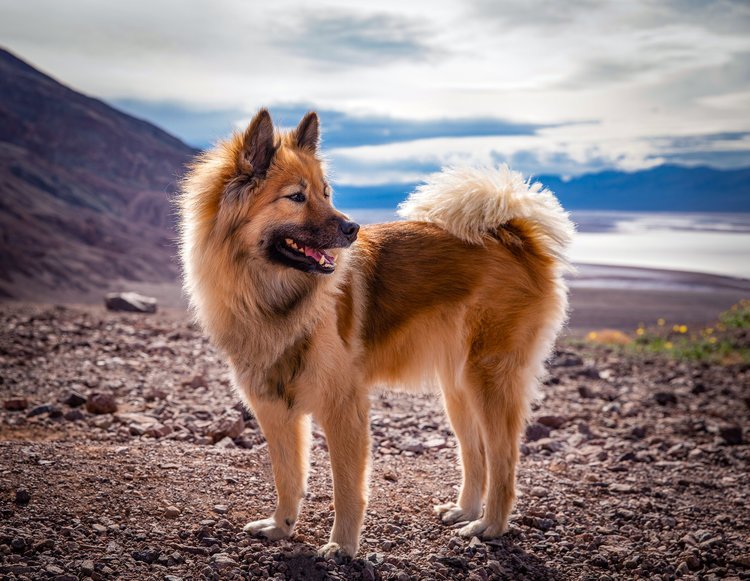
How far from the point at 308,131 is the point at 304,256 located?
1029 millimetres

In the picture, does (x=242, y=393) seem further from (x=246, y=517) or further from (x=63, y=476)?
(x=63, y=476)

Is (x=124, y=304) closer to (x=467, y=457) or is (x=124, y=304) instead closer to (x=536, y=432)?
(x=536, y=432)

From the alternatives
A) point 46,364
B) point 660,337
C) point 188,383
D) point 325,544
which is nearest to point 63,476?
point 325,544

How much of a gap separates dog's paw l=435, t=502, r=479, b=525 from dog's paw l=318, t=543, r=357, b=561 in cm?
106

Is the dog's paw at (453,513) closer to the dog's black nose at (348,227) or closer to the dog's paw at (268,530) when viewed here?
the dog's paw at (268,530)

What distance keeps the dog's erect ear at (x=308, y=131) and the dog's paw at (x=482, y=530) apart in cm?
292

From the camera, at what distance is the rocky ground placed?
14.5 ft

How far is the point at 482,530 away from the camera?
16.8 ft

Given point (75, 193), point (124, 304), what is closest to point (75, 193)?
point (75, 193)

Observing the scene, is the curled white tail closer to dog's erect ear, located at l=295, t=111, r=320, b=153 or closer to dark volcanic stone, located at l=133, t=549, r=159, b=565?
dog's erect ear, located at l=295, t=111, r=320, b=153

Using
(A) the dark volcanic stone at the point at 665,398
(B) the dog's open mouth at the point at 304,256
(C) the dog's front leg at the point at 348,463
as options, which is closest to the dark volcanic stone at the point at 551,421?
(A) the dark volcanic stone at the point at 665,398

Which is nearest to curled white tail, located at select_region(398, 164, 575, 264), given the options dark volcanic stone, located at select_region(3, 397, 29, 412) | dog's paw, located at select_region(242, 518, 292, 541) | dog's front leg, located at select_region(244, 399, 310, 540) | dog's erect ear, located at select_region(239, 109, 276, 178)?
dog's erect ear, located at select_region(239, 109, 276, 178)

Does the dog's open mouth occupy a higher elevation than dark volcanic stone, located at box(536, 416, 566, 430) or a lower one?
higher

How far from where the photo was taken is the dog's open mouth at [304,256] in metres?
4.51
